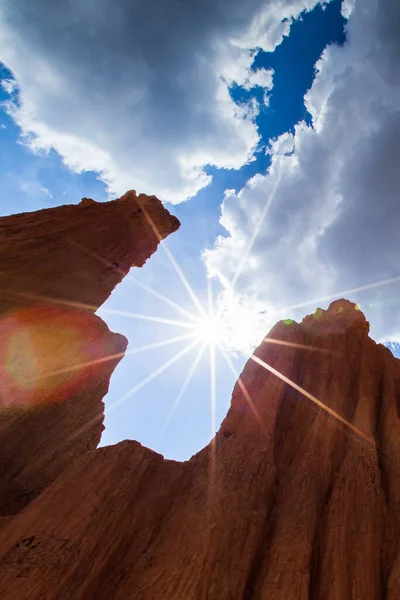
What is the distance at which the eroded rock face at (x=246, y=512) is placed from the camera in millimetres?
10680

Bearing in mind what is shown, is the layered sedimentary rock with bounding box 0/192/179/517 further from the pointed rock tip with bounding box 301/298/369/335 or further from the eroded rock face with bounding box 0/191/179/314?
the pointed rock tip with bounding box 301/298/369/335

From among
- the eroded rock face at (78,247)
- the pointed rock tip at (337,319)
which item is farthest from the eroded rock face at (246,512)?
the eroded rock face at (78,247)

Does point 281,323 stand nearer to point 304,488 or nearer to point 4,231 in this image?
point 304,488

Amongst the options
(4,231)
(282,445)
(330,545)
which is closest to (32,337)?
(4,231)

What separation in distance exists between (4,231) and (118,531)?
15.8 m

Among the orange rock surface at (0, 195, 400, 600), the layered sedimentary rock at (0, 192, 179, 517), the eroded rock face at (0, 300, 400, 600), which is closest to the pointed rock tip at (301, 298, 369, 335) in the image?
the orange rock surface at (0, 195, 400, 600)

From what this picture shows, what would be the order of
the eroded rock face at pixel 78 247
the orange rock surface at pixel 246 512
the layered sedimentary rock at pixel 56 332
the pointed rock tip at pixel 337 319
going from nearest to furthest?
the orange rock surface at pixel 246 512 → the layered sedimentary rock at pixel 56 332 → the eroded rock face at pixel 78 247 → the pointed rock tip at pixel 337 319

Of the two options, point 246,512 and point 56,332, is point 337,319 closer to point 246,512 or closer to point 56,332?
point 246,512

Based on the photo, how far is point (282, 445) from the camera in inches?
644

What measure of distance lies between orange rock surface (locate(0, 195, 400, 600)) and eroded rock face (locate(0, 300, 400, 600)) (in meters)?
0.04

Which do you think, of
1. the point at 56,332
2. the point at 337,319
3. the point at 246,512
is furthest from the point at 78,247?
the point at 246,512

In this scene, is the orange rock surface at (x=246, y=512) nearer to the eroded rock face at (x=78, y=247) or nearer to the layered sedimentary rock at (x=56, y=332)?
the layered sedimentary rock at (x=56, y=332)

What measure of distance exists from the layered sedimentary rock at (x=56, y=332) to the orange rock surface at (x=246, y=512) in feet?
4.63

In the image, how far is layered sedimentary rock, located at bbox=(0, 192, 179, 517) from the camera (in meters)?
18.4
